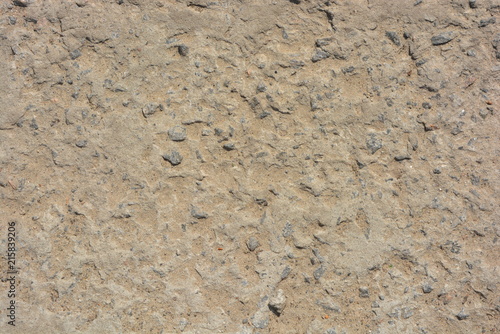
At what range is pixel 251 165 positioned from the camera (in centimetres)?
185

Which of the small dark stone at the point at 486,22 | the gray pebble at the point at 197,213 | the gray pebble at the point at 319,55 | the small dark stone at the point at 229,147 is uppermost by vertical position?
the small dark stone at the point at 486,22

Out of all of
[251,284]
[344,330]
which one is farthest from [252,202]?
[344,330]

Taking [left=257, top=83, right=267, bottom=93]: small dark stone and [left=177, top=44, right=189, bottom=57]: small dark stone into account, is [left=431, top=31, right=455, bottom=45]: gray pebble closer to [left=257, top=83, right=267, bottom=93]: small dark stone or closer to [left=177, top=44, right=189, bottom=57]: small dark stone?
[left=257, top=83, right=267, bottom=93]: small dark stone

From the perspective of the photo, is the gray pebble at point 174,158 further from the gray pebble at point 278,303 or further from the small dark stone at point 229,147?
the gray pebble at point 278,303

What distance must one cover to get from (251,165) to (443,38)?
3.25 feet

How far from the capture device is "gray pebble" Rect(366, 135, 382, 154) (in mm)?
1850

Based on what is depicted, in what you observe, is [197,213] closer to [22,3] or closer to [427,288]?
[427,288]

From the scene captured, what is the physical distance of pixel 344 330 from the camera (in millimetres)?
1811

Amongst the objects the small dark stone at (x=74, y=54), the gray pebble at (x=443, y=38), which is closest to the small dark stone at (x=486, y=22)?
the gray pebble at (x=443, y=38)

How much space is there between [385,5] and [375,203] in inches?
33.6

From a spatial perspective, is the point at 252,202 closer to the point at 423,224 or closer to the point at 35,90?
the point at 423,224

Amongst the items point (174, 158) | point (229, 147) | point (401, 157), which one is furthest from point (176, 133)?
point (401, 157)

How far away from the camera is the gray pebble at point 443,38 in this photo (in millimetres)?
1873

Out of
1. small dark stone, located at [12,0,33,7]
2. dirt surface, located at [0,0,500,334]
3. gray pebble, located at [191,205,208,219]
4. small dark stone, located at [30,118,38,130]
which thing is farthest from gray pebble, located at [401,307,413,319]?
small dark stone, located at [12,0,33,7]
